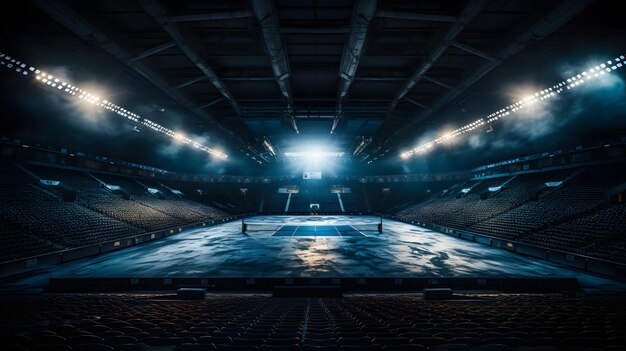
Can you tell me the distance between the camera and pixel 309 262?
11.6m

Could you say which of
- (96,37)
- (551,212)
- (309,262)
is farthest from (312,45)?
(551,212)

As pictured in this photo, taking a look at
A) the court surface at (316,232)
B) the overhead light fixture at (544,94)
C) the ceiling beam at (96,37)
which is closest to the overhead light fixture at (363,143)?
the overhead light fixture at (544,94)

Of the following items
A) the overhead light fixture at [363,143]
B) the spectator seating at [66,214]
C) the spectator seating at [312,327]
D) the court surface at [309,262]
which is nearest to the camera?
the spectator seating at [312,327]

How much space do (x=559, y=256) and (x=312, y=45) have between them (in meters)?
16.2

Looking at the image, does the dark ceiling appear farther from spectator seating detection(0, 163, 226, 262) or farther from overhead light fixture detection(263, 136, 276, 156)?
spectator seating detection(0, 163, 226, 262)

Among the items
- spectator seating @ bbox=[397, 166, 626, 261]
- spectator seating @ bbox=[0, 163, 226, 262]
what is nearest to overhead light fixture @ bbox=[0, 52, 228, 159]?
spectator seating @ bbox=[0, 163, 226, 262]

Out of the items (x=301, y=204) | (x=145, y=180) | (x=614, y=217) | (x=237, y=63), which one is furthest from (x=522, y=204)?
(x=145, y=180)

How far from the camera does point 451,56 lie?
1120cm

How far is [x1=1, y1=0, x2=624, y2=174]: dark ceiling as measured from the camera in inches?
318

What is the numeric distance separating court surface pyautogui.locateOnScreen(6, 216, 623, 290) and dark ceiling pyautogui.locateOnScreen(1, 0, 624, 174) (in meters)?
9.05

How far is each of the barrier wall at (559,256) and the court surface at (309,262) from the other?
0.51m

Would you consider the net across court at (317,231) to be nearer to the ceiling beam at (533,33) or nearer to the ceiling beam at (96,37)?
the ceiling beam at (96,37)

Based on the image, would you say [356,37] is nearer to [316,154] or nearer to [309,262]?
[309,262]

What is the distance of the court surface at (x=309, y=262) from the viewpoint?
32.6ft
